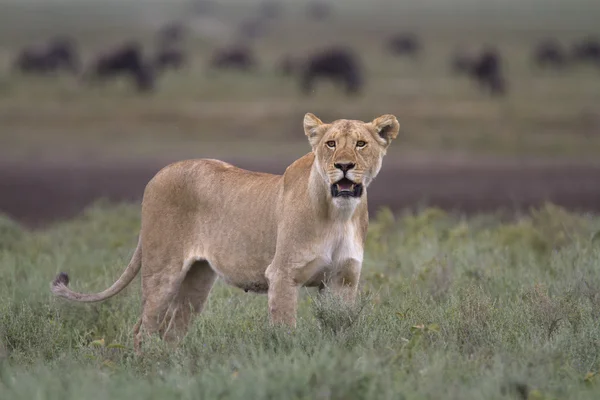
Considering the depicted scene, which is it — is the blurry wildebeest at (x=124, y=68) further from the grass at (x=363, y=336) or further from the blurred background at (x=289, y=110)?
the grass at (x=363, y=336)

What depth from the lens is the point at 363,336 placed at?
6.43m

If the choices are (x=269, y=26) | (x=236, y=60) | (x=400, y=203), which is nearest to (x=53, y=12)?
(x=269, y=26)

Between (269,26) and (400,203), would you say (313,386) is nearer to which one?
(400,203)

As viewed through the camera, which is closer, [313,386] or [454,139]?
[313,386]

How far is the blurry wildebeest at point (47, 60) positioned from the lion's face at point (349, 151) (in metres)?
32.6

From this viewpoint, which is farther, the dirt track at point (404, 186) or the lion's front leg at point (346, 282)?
the dirt track at point (404, 186)

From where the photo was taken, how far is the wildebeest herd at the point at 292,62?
35469 millimetres

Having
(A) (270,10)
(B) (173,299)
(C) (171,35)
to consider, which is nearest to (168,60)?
(C) (171,35)

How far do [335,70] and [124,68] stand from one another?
675 centimetres

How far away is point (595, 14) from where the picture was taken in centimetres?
6831

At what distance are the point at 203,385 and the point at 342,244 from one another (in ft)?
5.20

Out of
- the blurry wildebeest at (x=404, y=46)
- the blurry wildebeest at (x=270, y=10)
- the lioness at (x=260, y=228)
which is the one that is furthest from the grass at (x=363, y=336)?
the blurry wildebeest at (x=270, y=10)

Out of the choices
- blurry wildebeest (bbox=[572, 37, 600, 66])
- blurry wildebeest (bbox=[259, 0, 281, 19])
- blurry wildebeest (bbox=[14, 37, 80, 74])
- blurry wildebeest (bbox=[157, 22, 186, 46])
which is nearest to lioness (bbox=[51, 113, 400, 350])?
→ blurry wildebeest (bbox=[14, 37, 80, 74])

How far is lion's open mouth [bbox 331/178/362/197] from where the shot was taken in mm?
6438
